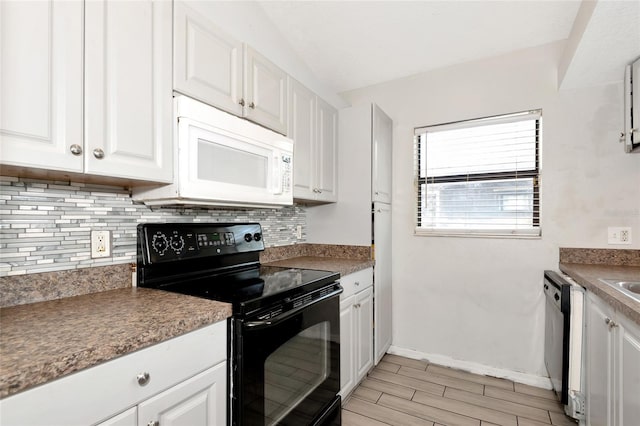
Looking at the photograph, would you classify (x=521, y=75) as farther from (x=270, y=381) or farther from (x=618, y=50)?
(x=270, y=381)

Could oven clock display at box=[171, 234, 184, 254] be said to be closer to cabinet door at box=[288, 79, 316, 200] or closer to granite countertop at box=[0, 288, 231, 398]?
granite countertop at box=[0, 288, 231, 398]

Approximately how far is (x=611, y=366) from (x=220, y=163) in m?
1.84

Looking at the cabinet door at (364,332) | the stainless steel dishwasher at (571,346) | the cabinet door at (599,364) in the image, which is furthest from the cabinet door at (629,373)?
the cabinet door at (364,332)

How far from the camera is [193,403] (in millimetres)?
973

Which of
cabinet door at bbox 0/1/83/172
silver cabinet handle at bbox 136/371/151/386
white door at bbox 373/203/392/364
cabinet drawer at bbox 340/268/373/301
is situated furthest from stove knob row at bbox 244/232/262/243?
silver cabinet handle at bbox 136/371/151/386

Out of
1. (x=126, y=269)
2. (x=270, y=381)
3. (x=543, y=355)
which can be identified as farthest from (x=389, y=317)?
(x=126, y=269)

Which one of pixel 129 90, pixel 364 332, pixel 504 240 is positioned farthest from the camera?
pixel 504 240

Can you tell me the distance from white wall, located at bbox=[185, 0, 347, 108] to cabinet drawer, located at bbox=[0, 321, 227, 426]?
4.62 ft

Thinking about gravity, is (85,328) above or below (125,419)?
above

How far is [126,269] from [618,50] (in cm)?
274

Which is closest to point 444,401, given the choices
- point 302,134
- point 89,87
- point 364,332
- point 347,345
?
point 364,332

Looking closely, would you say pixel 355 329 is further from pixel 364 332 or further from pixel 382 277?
pixel 382 277

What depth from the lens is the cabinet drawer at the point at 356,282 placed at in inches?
76.4

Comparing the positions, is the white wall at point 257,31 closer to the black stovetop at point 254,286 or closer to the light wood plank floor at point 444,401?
the black stovetop at point 254,286
